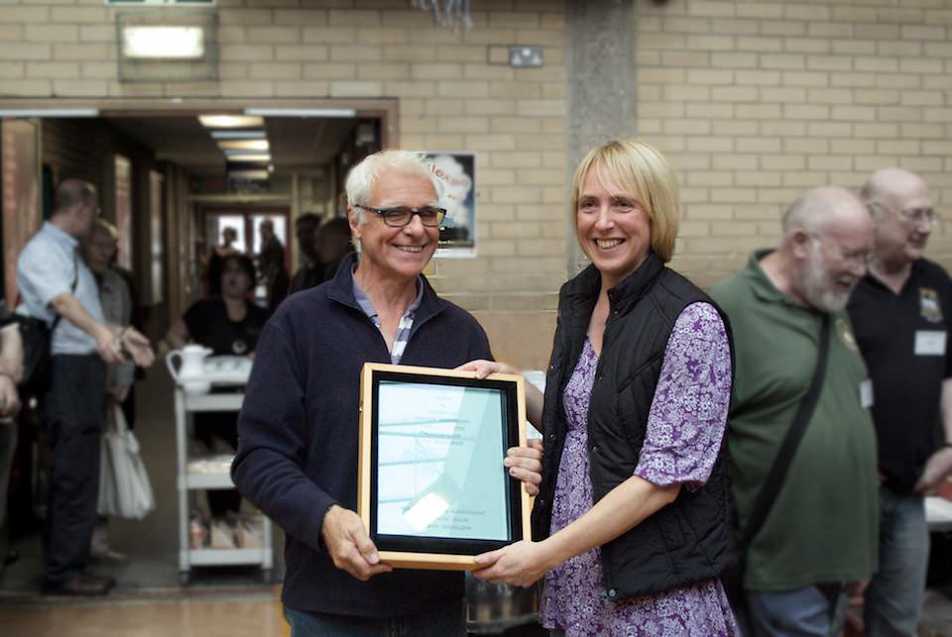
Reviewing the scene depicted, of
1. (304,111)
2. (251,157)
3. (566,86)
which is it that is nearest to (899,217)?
(566,86)

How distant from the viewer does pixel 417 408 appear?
7.74 ft

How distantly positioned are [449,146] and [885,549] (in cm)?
333

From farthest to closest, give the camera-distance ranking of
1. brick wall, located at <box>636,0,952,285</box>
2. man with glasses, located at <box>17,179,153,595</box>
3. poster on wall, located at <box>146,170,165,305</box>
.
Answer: poster on wall, located at <box>146,170,165,305</box>, brick wall, located at <box>636,0,952,285</box>, man with glasses, located at <box>17,179,153,595</box>

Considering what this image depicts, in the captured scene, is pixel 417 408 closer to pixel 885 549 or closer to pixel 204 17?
pixel 885 549

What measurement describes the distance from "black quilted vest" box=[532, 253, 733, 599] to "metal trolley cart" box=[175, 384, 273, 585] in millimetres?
3972

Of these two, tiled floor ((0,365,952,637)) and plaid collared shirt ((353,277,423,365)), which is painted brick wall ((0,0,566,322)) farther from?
plaid collared shirt ((353,277,423,365))

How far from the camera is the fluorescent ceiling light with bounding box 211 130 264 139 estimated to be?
1406cm

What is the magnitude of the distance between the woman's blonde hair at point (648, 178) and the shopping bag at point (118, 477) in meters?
4.50

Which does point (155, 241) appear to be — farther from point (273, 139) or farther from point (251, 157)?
point (273, 139)

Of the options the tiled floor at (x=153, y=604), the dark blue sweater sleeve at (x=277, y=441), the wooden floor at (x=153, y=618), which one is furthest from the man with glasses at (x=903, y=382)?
the wooden floor at (x=153, y=618)

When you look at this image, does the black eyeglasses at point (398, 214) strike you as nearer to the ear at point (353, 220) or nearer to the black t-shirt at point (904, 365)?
the ear at point (353, 220)

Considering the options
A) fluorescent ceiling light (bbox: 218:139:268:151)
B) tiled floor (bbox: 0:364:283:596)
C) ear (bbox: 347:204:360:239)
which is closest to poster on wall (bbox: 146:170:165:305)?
fluorescent ceiling light (bbox: 218:139:268:151)

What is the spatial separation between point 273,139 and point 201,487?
928 cm

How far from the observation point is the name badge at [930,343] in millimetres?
3941
